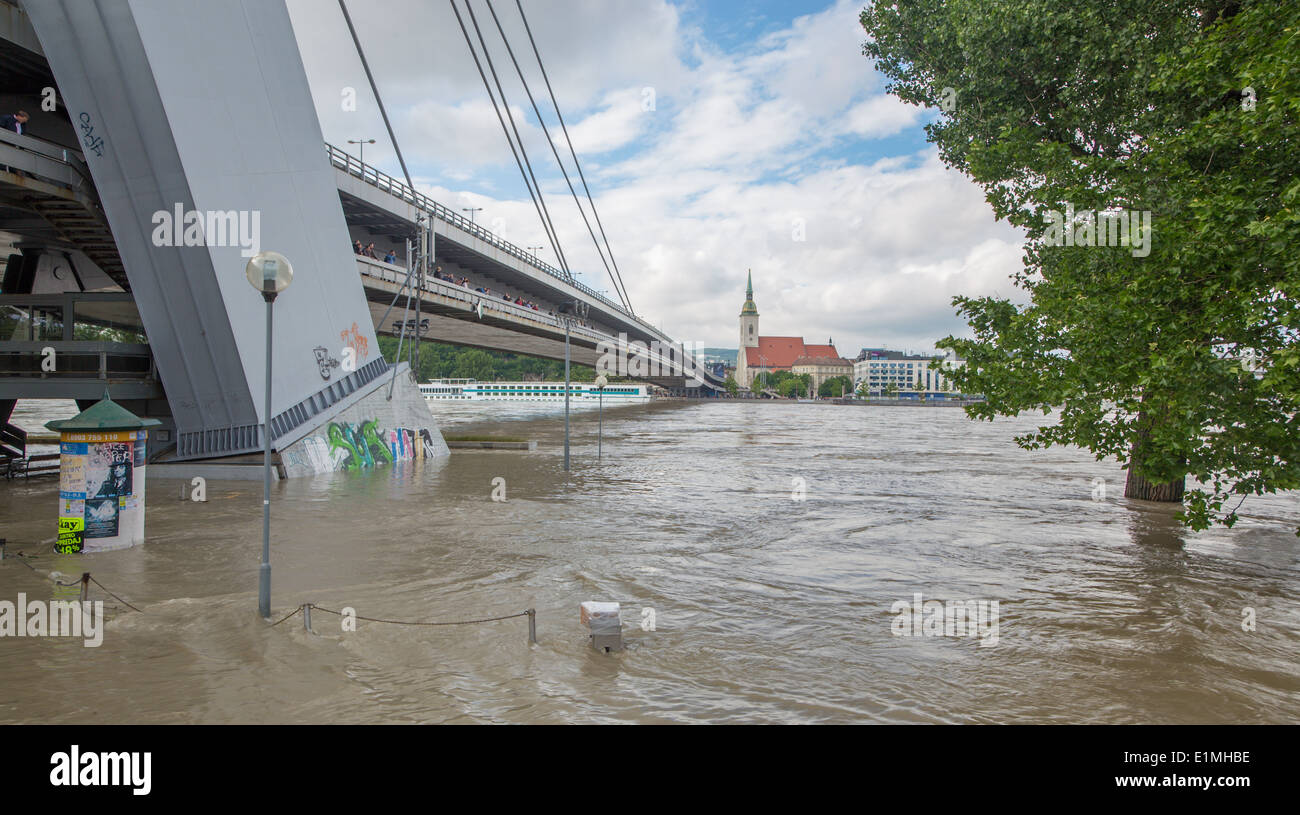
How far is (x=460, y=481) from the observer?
23.0 m

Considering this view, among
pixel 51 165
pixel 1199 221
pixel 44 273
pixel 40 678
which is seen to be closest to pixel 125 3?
pixel 51 165

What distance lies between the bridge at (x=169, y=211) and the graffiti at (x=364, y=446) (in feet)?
1.91

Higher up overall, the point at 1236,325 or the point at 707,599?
the point at 1236,325

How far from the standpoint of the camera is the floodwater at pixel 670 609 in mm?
6539

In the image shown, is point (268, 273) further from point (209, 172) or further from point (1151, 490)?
point (1151, 490)

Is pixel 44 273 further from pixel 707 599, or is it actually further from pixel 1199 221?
pixel 1199 221

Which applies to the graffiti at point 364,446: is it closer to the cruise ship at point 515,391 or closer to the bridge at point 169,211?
the bridge at point 169,211

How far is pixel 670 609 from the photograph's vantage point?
9516 millimetres

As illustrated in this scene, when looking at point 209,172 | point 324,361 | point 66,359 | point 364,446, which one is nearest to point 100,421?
point 209,172

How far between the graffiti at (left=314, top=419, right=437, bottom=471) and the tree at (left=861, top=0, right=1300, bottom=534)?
18.6m

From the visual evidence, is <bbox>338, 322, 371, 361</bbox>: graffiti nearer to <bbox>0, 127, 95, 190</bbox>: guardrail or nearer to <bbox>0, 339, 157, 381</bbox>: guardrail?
<bbox>0, 339, 157, 381</bbox>: guardrail
